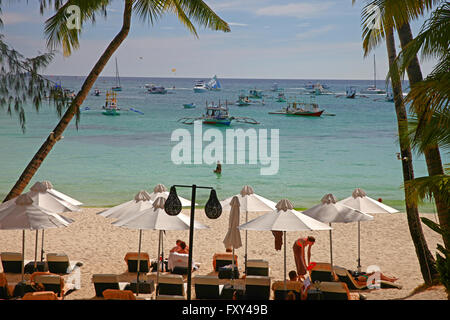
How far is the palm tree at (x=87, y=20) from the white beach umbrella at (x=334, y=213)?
644 centimetres

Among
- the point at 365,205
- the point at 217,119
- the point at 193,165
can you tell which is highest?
the point at 217,119

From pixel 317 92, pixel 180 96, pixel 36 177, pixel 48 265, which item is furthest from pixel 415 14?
pixel 317 92

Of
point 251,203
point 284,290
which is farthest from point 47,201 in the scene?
point 284,290

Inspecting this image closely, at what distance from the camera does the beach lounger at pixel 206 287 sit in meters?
10.1

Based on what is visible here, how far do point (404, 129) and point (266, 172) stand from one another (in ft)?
117

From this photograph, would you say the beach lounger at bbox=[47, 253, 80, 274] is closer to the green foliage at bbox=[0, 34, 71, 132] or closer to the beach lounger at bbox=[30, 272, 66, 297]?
the beach lounger at bbox=[30, 272, 66, 297]

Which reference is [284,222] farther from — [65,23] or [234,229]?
[65,23]

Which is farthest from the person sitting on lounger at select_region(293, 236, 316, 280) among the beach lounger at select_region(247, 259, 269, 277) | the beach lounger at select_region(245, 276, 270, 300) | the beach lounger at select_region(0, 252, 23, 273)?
the beach lounger at select_region(0, 252, 23, 273)

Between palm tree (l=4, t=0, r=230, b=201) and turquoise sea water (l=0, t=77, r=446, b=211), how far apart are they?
34.6ft

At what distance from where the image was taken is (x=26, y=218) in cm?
945

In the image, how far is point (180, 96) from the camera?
130m

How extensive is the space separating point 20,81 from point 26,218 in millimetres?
3760

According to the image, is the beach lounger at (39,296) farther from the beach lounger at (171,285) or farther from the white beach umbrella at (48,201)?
the white beach umbrella at (48,201)
